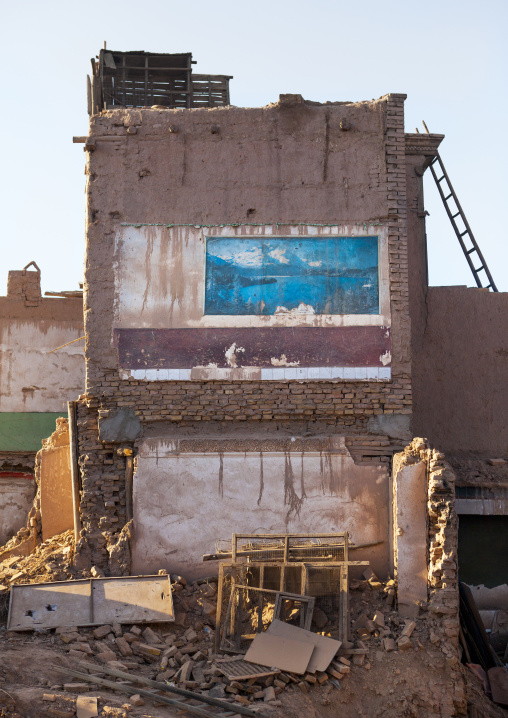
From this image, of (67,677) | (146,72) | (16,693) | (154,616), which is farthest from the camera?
(146,72)

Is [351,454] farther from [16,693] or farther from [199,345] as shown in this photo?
[16,693]

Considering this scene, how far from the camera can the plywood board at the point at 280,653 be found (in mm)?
8047

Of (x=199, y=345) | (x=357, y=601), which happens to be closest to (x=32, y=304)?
(x=199, y=345)

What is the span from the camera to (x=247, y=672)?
7957 mm

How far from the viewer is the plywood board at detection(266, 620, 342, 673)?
810cm

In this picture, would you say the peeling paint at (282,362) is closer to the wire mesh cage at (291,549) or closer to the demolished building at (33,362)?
the wire mesh cage at (291,549)

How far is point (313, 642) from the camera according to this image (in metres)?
8.26

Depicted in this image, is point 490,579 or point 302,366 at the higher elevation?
point 302,366

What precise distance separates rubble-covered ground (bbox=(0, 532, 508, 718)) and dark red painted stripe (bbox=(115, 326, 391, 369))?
2.82m

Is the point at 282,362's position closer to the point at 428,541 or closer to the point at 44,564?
the point at 428,541

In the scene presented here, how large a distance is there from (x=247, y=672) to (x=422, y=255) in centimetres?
724

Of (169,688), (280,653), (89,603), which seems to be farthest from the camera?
(89,603)

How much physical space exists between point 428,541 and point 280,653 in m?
2.22

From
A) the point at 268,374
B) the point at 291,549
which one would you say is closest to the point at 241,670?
the point at 291,549
